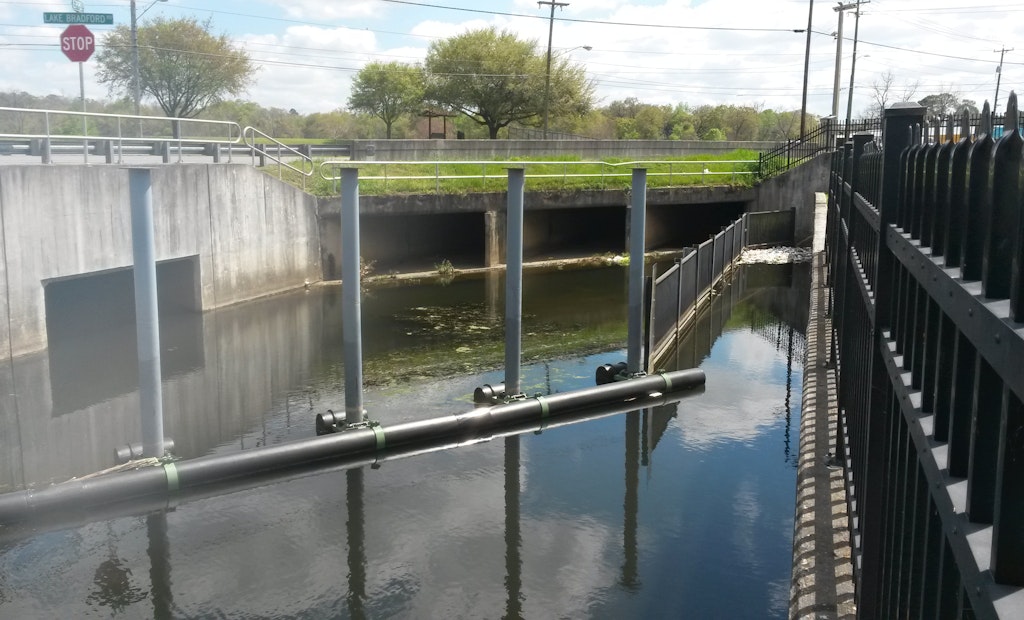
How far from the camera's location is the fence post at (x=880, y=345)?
332 cm

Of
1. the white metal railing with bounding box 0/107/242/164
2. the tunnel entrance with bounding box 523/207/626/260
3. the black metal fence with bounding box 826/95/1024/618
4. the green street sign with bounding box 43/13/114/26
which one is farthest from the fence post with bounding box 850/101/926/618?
the tunnel entrance with bounding box 523/207/626/260

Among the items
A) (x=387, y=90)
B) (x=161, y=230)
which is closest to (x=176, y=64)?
(x=387, y=90)

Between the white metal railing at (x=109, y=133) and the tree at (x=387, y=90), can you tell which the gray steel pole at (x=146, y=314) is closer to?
the white metal railing at (x=109, y=133)

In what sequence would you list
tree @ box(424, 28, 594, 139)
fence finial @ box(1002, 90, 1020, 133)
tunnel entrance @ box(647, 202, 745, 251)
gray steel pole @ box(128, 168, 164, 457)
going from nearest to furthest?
fence finial @ box(1002, 90, 1020, 133)
gray steel pole @ box(128, 168, 164, 457)
tunnel entrance @ box(647, 202, 745, 251)
tree @ box(424, 28, 594, 139)

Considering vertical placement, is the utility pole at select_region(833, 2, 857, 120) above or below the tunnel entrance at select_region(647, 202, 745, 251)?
above

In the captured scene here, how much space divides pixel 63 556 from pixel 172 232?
34.4 feet

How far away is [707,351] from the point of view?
13.7 metres

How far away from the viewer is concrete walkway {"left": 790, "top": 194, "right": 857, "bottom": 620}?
4.88 meters

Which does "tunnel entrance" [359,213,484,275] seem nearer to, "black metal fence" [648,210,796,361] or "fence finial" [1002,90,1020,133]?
"black metal fence" [648,210,796,361]

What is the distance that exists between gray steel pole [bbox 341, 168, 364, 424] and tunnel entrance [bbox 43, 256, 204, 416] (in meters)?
3.72

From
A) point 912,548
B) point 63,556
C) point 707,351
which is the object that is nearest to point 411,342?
point 707,351

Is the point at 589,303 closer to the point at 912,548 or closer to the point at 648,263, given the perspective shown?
the point at 648,263

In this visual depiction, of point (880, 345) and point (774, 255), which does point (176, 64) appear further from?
point (880, 345)

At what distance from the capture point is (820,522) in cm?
595
